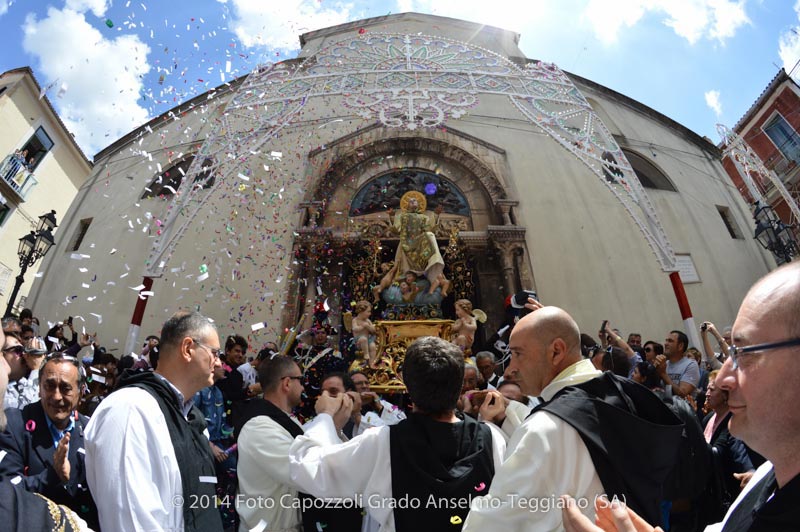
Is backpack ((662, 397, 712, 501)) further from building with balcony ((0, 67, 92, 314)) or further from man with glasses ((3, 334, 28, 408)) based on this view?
building with balcony ((0, 67, 92, 314))

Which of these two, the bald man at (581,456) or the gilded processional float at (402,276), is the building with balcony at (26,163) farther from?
the bald man at (581,456)

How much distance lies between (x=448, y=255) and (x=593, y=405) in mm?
8941

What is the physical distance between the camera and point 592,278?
35.6 ft

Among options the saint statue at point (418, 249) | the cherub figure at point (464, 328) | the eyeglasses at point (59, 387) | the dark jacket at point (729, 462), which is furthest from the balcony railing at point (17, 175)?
the dark jacket at point (729, 462)

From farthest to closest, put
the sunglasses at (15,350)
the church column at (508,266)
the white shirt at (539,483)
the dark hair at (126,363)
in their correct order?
the church column at (508,266)
the dark hair at (126,363)
the sunglasses at (15,350)
the white shirt at (539,483)

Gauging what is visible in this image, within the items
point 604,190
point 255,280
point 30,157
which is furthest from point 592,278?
point 30,157

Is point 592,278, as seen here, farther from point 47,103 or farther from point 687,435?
point 47,103

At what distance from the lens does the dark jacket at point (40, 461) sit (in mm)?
2137

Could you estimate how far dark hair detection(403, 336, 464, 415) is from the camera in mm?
1997

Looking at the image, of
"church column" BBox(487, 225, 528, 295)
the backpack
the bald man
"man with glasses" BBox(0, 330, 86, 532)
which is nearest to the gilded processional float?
"church column" BBox(487, 225, 528, 295)

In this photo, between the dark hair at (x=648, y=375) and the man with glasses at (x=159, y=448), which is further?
the dark hair at (x=648, y=375)

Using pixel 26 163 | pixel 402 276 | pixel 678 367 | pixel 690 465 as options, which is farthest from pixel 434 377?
pixel 26 163

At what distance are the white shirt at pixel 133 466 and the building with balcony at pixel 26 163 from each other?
14.6 meters

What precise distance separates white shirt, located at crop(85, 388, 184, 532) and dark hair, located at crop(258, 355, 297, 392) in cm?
79
